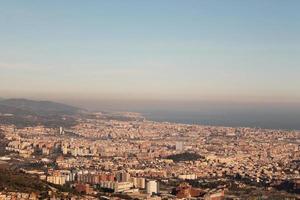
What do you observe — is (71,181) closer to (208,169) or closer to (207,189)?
(207,189)

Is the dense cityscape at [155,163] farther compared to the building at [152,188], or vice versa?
the building at [152,188]

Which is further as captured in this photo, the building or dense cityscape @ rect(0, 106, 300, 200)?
the building

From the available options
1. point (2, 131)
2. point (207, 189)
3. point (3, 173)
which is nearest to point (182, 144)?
point (2, 131)

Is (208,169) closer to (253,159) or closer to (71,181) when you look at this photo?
A: (253,159)

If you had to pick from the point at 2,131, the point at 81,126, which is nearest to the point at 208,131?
the point at 81,126

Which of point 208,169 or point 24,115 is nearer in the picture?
point 208,169

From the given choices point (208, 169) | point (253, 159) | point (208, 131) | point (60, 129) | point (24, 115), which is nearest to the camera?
point (208, 169)

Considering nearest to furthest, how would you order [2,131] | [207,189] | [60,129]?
[207,189]
[2,131]
[60,129]

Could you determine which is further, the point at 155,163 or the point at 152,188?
the point at 155,163
